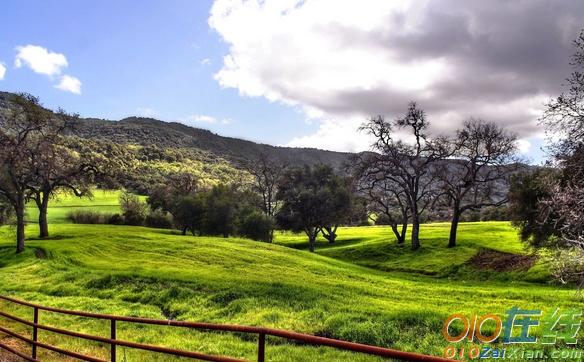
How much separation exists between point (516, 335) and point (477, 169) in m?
40.1

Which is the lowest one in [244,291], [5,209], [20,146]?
[244,291]

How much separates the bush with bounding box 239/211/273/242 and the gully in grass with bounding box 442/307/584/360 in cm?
5149

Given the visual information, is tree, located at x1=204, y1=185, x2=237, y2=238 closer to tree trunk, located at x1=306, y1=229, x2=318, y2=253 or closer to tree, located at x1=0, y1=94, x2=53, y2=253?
tree trunk, located at x1=306, y1=229, x2=318, y2=253

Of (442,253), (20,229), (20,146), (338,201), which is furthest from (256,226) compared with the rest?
(20,146)

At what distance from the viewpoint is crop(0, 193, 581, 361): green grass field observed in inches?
570

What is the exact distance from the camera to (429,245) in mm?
54844

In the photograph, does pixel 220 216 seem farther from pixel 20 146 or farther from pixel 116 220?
pixel 116 220

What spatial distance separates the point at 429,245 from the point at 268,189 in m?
32.4

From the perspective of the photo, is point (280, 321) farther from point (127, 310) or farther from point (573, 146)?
point (573, 146)

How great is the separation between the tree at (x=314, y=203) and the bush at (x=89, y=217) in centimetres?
3626

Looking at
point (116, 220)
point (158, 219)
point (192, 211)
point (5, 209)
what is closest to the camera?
point (5, 209)

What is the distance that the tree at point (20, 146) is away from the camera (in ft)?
133

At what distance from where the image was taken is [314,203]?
222 feet

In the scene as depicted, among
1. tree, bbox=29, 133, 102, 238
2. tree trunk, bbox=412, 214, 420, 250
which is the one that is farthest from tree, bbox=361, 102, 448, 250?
tree, bbox=29, 133, 102, 238
